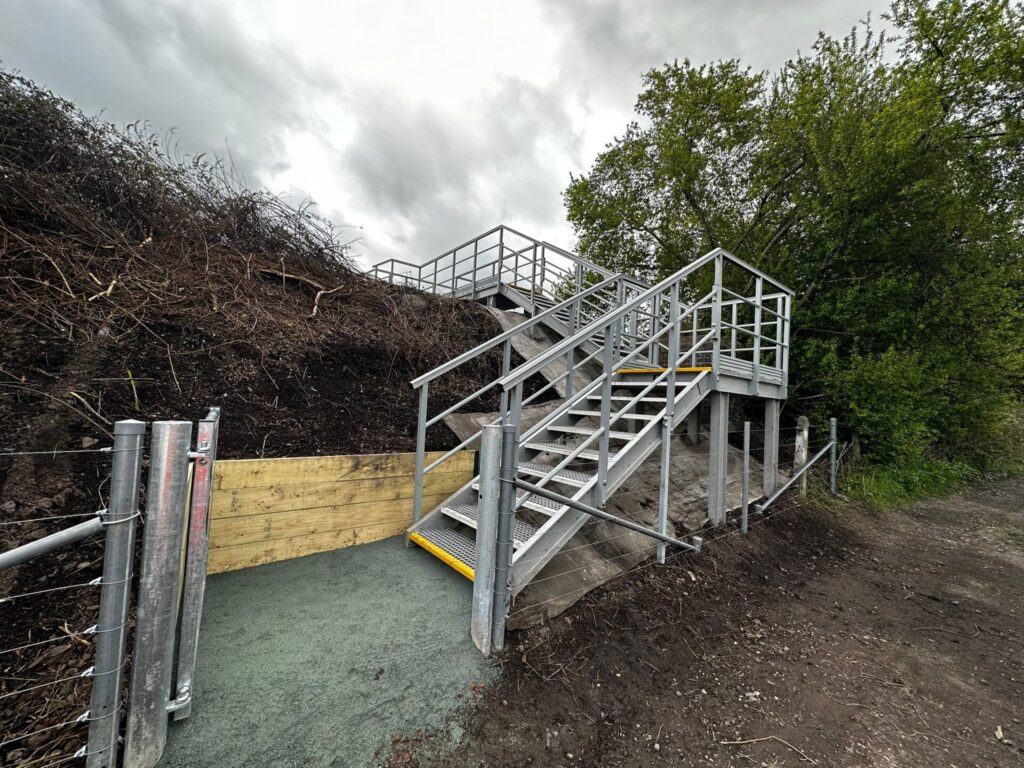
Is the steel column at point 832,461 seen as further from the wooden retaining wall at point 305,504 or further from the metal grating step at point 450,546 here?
the wooden retaining wall at point 305,504

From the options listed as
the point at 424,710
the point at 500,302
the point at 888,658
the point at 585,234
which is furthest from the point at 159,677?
the point at 585,234

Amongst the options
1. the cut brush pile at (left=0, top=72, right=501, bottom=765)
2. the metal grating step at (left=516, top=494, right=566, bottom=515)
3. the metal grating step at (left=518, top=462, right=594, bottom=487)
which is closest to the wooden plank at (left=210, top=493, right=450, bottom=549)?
the cut brush pile at (left=0, top=72, right=501, bottom=765)

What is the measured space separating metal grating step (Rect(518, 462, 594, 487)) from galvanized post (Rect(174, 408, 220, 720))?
1.97 metres

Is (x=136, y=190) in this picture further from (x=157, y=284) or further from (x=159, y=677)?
(x=159, y=677)

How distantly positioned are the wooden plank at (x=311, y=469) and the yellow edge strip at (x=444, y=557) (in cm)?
51

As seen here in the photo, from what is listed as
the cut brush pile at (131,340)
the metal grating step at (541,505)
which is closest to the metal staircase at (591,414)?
the metal grating step at (541,505)

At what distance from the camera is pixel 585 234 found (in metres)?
11.8

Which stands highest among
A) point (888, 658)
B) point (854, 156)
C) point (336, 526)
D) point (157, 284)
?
point (854, 156)

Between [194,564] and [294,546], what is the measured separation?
4.51 ft

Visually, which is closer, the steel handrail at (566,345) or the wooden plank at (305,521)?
the steel handrail at (566,345)

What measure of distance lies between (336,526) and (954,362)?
9099mm

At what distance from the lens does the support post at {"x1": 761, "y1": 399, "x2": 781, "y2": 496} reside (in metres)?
4.91

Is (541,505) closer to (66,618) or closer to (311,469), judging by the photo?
(311,469)

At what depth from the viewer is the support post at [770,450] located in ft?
16.1
